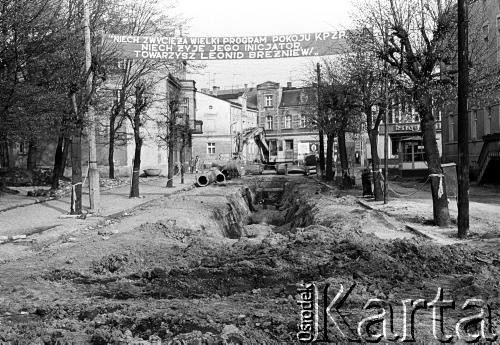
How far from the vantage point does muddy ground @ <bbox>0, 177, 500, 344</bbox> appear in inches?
233

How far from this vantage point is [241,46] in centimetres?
1752

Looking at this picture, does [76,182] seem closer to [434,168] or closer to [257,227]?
[257,227]

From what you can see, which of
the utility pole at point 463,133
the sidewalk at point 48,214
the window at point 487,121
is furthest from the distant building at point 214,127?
the utility pole at point 463,133

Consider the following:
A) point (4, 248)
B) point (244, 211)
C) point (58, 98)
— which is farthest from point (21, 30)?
point (244, 211)

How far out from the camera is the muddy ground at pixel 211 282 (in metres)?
5.93

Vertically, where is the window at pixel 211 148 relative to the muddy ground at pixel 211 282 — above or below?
above

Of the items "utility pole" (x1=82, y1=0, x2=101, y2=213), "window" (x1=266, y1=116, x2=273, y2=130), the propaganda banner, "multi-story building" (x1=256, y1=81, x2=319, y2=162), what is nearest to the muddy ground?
"utility pole" (x1=82, y1=0, x2=101, y2=213)

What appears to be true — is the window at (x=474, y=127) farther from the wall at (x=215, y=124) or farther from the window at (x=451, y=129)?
the wall at (x=215, y=124)

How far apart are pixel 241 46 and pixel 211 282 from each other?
10477mm

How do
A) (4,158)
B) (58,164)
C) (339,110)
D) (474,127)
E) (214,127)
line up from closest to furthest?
(339,110), (58,164), (474,127), (4,158), (214,127)

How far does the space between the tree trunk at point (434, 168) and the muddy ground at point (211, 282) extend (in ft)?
3.36

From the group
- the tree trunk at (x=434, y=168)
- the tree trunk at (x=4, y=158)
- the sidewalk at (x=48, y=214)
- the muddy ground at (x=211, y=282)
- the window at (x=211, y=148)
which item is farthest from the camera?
the window at (x=211, y=148)

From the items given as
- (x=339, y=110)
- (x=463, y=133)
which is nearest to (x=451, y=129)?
(x=339, y=110)

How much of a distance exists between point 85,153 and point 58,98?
24525 mm
